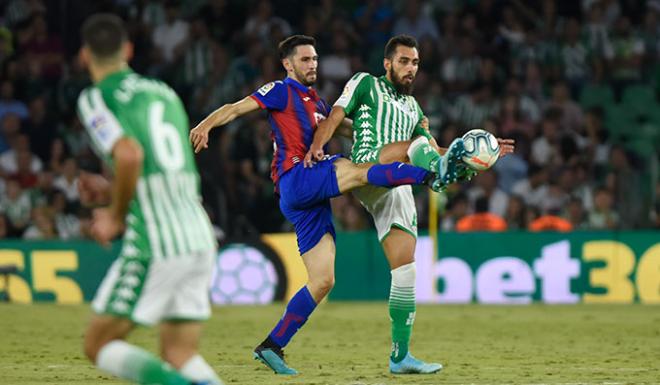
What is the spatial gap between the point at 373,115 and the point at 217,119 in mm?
1211

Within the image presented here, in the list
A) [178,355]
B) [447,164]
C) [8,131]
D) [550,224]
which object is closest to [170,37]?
[8,131]

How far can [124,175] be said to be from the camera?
571cm

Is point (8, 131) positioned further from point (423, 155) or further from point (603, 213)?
point (423, 155)

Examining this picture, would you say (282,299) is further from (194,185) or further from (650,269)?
(194,185)

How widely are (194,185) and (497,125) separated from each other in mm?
14131

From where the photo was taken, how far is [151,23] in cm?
2158

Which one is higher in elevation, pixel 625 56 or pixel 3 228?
pixel 625 56

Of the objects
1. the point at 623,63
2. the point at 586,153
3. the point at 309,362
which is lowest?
the point at 309,362

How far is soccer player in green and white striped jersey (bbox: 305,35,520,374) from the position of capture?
9.39 meters

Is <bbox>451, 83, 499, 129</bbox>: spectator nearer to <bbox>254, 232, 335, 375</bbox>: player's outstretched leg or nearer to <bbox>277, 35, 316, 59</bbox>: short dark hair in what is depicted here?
<bbox>277, 35, 316, 59</bbox>: short dark hair

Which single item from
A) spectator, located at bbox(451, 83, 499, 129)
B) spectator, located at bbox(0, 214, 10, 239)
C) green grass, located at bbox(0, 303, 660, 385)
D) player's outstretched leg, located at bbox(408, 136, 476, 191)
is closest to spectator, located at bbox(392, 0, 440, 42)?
spectator, located at bbox(451, 83, 499, 129)

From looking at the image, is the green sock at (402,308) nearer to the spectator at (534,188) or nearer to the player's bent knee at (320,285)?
the player's bent knee at (320,285)

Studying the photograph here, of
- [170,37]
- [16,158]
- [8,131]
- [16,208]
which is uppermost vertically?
[170,37]

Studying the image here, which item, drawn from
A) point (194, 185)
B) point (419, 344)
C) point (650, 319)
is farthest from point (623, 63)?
point (194, 185)
